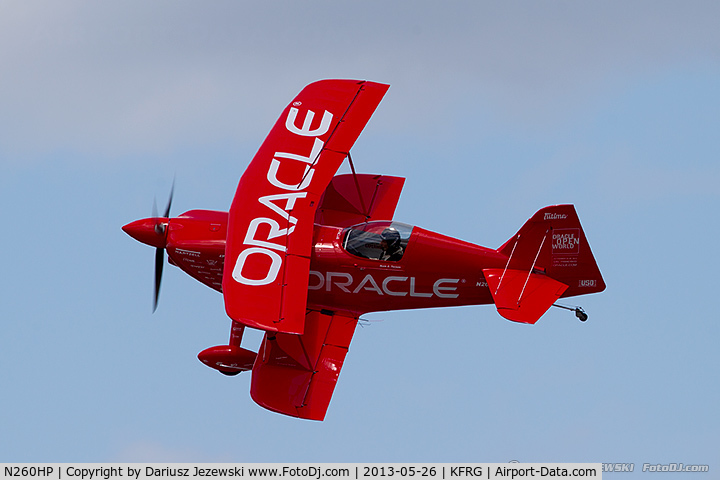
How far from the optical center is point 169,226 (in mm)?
23203

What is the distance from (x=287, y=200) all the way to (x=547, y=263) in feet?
16.6

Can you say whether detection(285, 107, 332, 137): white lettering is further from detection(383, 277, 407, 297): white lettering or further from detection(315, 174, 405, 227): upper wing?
detection(383, 277, 407, 297): white lettering

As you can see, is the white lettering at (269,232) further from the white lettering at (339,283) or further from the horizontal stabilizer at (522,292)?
the horizontal stabilizer at (522,292)

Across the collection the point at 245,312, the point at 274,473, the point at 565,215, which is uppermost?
the point at 565,215

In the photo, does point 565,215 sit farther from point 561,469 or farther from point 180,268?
point 180,268

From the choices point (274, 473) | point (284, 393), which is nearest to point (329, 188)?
point (284, 393)

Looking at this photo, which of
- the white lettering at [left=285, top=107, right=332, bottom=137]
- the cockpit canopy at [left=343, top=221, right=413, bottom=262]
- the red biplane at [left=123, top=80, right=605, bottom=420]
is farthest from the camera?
the white lettering at [left=285, top=107, right=332, bottom=137]

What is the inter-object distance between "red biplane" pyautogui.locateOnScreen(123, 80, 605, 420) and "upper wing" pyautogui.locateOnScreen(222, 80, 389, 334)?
0.08 ft

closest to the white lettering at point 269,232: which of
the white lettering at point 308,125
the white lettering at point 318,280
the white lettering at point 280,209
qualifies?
the white lettering at point 280,209

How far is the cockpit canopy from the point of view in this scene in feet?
72.0

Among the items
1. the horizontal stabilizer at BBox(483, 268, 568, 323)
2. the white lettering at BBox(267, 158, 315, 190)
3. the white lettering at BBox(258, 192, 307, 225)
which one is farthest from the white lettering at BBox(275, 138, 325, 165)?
the horizontal stabilizer at BBox(483, 268, 568, 323)

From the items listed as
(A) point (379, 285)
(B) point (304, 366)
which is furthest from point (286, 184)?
(B) point (304, 366)

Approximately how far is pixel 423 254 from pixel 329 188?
13.6 ft

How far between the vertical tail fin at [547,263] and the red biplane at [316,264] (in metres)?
0.02
